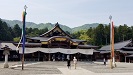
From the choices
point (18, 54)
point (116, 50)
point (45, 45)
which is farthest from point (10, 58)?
point (116, 50)

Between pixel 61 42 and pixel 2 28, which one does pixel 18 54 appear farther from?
pixel 2 28

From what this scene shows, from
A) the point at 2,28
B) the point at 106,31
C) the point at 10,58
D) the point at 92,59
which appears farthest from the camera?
the point at 106,31

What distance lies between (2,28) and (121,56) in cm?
4764

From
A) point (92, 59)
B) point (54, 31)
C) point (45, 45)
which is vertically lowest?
point (92, 59)

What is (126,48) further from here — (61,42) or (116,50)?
(61,42)

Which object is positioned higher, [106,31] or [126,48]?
[106,31]

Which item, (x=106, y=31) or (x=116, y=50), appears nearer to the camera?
(x=116, y=50)

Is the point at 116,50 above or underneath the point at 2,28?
underneath

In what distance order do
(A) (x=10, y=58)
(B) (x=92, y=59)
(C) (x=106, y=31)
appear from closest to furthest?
(A) (x=10, y=58)
(B) (x=92, y=59)
(C) (x=106, y=31)

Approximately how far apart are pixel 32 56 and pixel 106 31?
53.4 m

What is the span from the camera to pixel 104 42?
10375 cm

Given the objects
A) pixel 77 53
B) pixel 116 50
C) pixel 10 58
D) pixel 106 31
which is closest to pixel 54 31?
pixel 77 53

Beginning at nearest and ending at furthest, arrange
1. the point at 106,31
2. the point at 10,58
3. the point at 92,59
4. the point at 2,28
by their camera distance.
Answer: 1. the point at 10,58
2. the point at 92,59
3. the point at 2,28
4. the point at 106,31

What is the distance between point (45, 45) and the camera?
57.4 metres
